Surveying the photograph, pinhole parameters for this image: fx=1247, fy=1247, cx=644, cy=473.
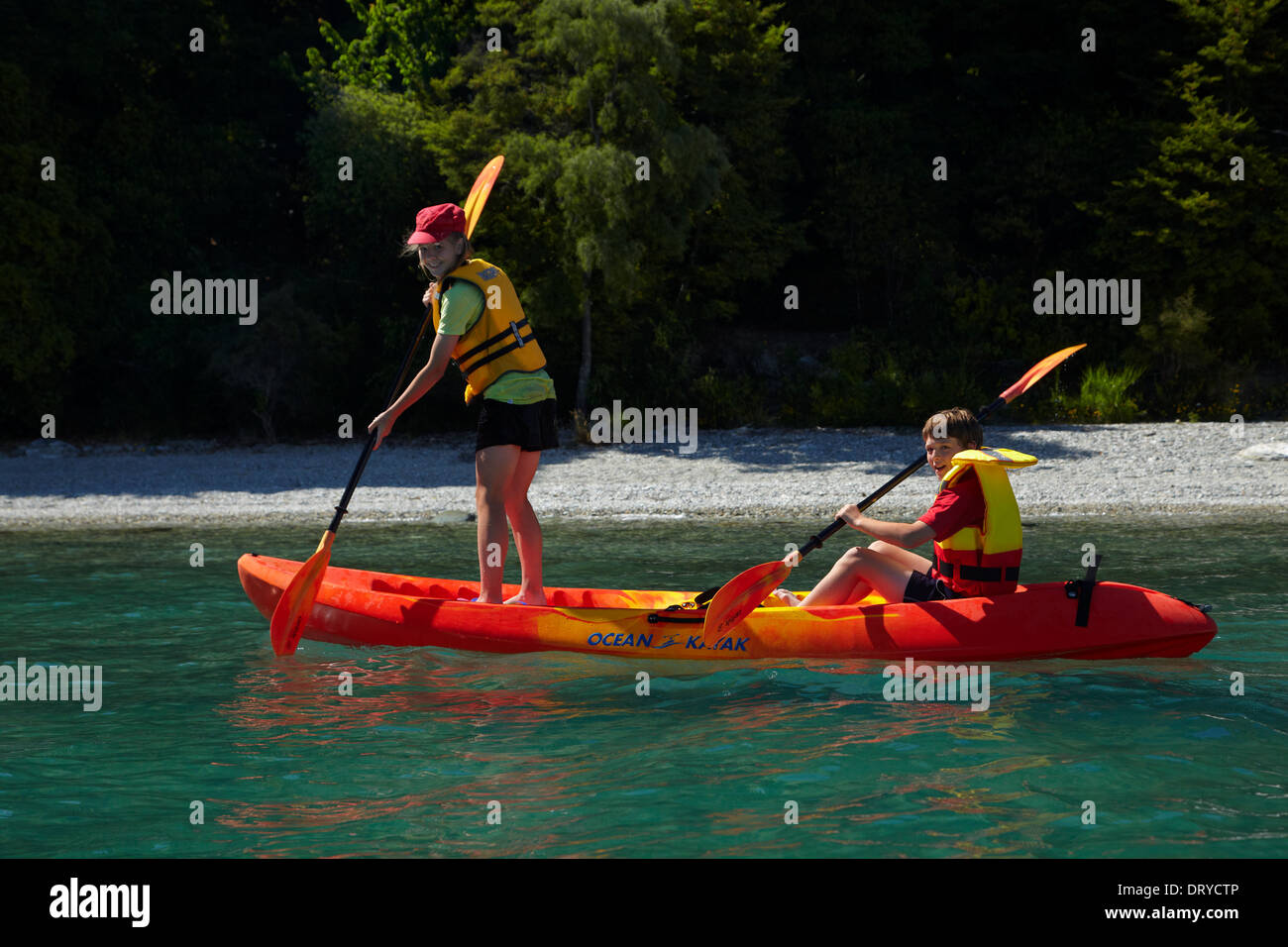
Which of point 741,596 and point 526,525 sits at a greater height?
point 526,525

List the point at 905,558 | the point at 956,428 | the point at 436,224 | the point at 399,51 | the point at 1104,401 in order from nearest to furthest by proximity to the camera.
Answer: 1. the point at 956,428
2. the point at 436,224
3. the point at 905,558
4. the point at 1104,401
5. the point at 399,51

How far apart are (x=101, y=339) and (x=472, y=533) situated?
9180 mm

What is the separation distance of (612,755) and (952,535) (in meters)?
2.05

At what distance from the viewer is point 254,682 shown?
6.56 metres

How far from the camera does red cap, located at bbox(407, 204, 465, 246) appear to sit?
633 centimetres

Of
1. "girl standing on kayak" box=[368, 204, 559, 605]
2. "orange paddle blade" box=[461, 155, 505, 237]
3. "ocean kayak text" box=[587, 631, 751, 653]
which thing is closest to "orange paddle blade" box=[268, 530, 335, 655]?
"girl standing on kayak" box=[368, 204, 559, 605]

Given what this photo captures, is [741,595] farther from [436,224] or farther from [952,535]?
[436,224]

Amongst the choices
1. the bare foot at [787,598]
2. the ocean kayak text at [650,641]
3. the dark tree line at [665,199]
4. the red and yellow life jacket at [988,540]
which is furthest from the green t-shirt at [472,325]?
the dark tree line at [665,199]

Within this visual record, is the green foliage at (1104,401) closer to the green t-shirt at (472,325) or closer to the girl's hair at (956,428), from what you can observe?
the girl's hair at (956,428)

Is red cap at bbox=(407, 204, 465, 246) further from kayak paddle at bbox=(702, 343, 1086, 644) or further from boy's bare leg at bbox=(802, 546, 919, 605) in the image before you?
boy's bare leg at bbox=(802, 546, 919, 605)

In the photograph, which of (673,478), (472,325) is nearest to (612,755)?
(472,325)

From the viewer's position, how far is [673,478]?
1478cm

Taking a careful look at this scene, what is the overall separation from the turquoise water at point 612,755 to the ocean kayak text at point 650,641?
13 cm
